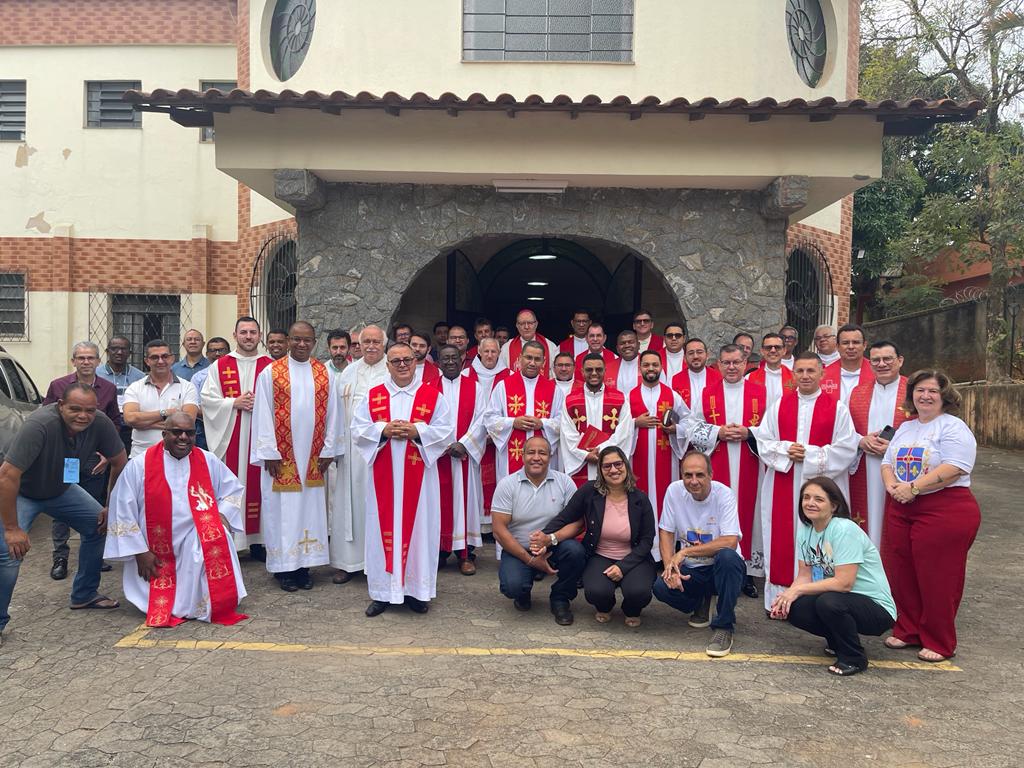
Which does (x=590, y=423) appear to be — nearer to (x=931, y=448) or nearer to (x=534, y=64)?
(x=931, y=448)

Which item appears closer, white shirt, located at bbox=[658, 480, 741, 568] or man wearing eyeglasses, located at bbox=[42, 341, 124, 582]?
white shirt, located at bbox=[658, 480, 741, 568]

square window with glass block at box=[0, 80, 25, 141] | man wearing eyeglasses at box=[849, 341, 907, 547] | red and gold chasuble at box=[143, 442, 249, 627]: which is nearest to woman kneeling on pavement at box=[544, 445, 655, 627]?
man wearing eyeglasses at box=[849, 341, 907, 547]

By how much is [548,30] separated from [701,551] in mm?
6673

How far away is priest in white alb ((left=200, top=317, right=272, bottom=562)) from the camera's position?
683 cm

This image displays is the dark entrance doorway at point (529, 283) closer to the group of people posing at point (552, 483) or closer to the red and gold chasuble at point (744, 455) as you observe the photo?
Answer: the group of people posing at point (552, 483)

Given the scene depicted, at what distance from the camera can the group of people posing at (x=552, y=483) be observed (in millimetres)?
5074

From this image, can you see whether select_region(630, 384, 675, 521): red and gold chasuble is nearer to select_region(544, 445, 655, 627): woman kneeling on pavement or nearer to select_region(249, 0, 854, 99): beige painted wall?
select_region(544, 445, 655, 627): woman kneeling on pavement

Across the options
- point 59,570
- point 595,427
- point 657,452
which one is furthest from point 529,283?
point 59,570

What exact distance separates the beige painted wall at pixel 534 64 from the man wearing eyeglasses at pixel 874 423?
4626 mm

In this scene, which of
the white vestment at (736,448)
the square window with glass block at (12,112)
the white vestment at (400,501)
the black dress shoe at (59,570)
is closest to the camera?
the white vestment at (400,501)

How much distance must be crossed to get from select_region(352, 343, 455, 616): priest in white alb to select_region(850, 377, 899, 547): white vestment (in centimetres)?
297

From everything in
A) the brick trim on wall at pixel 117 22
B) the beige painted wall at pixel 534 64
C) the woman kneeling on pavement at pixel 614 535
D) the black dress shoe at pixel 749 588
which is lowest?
the black dress shoe at pixel 749 588

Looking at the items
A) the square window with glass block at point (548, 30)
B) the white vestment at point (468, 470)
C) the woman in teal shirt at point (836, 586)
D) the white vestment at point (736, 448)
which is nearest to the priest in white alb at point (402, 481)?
the white vestment at point (468, 470)

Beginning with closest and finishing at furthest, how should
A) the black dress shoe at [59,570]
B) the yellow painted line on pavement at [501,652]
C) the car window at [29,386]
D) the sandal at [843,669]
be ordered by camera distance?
the sandal at [843,669], the yellow painted line on pavement at [501,652], the black dress shoe at [59,570], the car window at [29,386]
